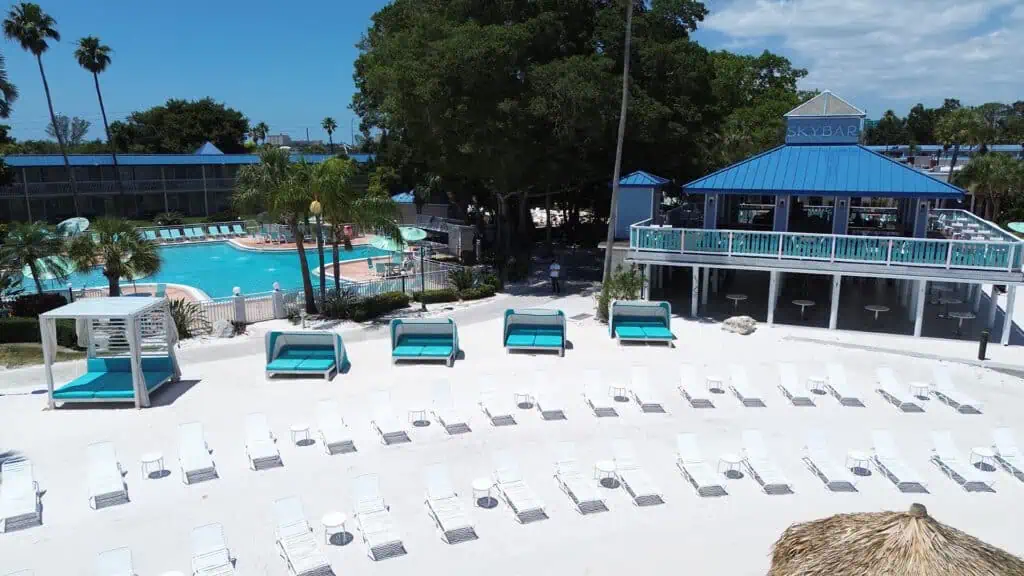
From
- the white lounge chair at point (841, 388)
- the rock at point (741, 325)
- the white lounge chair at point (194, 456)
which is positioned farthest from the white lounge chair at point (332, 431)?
the rock at point (741, 325)

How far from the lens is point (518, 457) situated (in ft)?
42.5

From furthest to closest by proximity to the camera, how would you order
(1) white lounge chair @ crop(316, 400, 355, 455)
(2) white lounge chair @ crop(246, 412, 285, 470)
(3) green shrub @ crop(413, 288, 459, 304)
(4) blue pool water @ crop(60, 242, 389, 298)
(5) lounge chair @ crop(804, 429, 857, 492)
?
(4) blue pool water @ crop(60, 242, 389, 298) < (3) green shrub @ crop(413, 288, 459, 304) < (1) white lounge chair @ crop(316, 400, 355, 455) < (2) white lounge chair @ crop(246, 412, 285, 470) < (5) lounge chair @ crop(804, 429, 857, 492)

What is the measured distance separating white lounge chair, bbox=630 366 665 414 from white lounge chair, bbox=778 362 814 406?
3.07m

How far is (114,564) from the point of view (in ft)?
28.9

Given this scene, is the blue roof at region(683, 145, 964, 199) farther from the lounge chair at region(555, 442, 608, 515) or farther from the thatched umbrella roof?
the thatched umbrella roof

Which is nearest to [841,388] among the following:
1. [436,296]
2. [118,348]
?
[436,296]

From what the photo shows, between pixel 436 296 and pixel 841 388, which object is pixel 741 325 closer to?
pixel 841 388

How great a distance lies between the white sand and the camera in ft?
32.8

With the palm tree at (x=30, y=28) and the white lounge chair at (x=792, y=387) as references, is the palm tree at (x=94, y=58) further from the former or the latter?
the white lounge chair at (x=792, y=387)

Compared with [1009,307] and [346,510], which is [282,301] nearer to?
[346,510]

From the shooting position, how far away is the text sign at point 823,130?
2489cm

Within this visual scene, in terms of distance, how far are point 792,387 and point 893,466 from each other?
13.3 feet

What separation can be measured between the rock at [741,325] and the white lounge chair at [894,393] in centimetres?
502

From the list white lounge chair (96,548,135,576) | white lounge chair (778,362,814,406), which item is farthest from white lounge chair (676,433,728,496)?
white lounge chair (96,548,135,576)
